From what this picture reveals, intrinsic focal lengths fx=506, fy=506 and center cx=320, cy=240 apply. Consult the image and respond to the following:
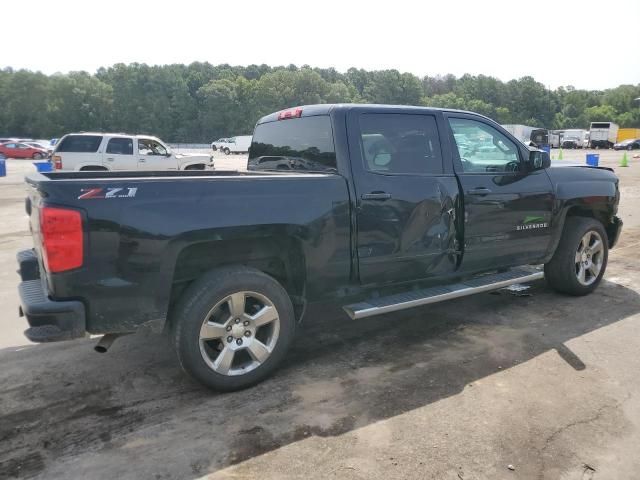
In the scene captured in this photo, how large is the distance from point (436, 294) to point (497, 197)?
1165 mm

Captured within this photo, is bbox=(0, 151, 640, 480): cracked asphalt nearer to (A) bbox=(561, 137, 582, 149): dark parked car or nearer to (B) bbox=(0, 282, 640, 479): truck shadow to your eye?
(B) bbox=(0, 282, 640, 479): truck shadow

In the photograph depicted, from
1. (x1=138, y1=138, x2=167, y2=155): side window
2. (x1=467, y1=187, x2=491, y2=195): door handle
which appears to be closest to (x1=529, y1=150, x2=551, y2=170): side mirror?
(x1=467, y1=187, x2=491, y2=195): door handle

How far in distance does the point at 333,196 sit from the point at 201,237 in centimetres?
103

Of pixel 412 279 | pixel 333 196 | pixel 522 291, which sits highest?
pixel 333 196

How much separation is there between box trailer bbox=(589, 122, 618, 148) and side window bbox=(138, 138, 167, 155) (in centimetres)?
6164

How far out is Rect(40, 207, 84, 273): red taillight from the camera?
9.48ft

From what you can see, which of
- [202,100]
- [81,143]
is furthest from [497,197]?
[202,100]

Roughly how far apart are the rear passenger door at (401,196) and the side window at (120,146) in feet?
45.4

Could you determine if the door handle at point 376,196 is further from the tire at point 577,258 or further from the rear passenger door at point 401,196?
the tire at point 577,258

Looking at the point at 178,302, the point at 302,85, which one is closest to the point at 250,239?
the point at 178,302

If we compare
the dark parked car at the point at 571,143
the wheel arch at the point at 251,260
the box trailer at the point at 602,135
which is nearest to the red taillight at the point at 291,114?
the wheel arch at the point at 251,260

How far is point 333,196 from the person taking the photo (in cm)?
375

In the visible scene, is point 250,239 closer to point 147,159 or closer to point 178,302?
point 178,302

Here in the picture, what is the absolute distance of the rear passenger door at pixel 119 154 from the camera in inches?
632
